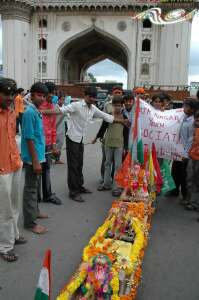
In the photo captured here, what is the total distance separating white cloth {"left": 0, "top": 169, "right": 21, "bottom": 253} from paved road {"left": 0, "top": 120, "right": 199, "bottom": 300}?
197 mm

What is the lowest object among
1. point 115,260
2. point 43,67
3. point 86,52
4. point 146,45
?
point 115,260

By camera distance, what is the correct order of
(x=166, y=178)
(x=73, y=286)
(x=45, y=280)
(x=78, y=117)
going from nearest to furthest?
(x=45, y=280)
(x=73, y=286)
(x=166, y=178)
(x=78, y=117)

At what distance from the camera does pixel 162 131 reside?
5055 millimetres

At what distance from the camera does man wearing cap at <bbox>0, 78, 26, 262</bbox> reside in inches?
131

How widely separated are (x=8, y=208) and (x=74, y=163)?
83.8 inches

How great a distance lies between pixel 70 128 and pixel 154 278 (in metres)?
2.76

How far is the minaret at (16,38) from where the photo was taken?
1345 inches

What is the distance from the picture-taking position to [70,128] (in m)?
5.47

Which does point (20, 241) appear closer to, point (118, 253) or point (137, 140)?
point (118, 253)

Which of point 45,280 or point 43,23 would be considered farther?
point 43,23

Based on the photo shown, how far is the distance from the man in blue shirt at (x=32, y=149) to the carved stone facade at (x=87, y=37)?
32.9 m

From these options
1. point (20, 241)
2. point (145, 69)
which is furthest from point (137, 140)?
point (145, 69)

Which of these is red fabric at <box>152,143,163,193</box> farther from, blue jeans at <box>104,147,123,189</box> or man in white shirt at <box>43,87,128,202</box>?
blue jeans at <box>104,147,123,189</box>

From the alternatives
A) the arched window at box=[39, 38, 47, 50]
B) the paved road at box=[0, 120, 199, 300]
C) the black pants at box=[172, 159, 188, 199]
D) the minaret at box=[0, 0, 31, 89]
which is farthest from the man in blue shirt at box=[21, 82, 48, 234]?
the arched window at box=[39, 38, 47, 50]
